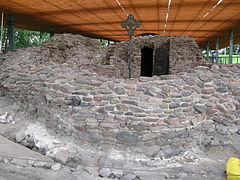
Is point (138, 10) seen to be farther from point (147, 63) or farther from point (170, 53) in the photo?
point (147, 63)

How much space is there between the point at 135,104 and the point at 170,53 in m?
4.44

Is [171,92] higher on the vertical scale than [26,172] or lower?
higher

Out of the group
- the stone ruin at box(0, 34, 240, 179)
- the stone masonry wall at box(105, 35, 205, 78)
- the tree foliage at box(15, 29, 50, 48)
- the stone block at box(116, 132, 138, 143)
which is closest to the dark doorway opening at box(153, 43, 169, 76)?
the stone masonry wall at box(105, 35, 205, 78)

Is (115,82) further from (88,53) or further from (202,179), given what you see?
(88,53)

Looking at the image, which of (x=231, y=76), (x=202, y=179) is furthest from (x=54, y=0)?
(x=202, y=179)

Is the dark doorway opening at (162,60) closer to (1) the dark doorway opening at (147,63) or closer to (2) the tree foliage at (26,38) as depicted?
(1) the dark doorway opening at (147,63)

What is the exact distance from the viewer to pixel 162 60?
300 inches

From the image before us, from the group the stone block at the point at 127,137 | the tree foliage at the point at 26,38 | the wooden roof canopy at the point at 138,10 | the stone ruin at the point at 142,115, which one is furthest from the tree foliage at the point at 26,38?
the stone block at the point at 127,137

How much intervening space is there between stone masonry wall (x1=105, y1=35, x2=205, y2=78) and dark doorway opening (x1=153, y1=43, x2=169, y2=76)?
5.4 inches

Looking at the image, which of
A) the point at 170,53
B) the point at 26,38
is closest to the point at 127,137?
the point at 170,53

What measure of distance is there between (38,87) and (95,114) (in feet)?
5.52

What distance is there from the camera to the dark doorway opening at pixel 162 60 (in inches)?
292

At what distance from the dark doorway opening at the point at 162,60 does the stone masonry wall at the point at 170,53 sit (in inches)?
5.4

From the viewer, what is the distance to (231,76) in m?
3.89
